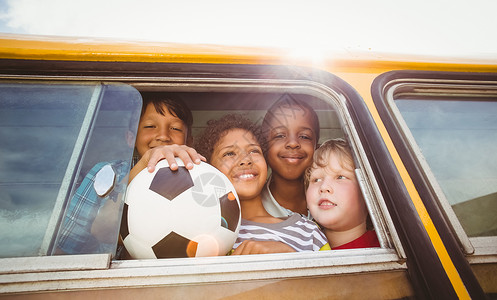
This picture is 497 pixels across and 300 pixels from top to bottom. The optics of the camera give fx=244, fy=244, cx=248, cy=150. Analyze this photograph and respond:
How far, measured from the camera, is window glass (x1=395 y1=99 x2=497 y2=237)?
3.87ft

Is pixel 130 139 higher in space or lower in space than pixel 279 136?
lower

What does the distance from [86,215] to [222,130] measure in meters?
1.20

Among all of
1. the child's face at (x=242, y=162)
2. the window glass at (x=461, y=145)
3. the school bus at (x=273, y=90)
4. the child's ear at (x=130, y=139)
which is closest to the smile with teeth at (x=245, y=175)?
the child's face at (x=242, y=162)

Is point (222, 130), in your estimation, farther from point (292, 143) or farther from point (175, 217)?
point (175, 217)

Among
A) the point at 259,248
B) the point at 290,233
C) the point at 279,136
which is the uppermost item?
the point at 279,136

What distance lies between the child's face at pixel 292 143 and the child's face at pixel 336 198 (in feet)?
1.09

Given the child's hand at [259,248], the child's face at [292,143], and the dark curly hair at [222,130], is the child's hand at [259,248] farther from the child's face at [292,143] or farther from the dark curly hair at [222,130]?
the dark curly hair at [222,130]

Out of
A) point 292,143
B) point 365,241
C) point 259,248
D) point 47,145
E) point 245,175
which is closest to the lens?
point 47,145

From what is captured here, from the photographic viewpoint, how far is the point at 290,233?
1.41 metres

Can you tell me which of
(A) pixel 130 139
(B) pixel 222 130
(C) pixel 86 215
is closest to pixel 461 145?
(B) pixel 222 130

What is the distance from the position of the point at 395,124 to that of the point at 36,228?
1443 millimetres

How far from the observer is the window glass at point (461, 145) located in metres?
1.18

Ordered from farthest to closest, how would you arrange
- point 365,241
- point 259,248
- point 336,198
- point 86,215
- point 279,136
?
point 279,136, point 336,198, point 365,241, point 259,248, point 86,215

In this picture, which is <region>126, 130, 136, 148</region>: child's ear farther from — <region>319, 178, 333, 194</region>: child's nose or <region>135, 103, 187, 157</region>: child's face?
<region>319, 178, 333, 194</region>: child's nose
